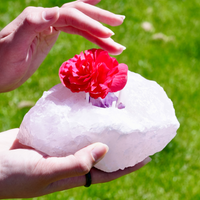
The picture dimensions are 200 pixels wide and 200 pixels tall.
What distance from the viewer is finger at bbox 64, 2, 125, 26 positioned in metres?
1.91

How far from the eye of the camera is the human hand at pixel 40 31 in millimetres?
1631

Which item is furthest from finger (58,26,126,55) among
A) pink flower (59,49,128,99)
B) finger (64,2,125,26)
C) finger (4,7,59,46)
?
finger (4,7,59,46)

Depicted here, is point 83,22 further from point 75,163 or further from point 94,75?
point 75,163

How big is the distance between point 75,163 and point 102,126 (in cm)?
24

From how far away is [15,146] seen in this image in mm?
1758

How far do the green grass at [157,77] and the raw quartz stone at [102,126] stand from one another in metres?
0.93

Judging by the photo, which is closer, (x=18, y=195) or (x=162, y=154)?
(x=18, y=195)

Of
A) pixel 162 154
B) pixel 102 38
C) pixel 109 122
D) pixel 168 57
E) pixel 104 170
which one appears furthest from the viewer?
pixel 168 57

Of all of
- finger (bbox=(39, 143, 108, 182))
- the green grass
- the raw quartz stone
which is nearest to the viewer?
finger (bbox=(39, 143, 108, 182))

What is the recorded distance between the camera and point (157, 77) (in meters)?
3.30

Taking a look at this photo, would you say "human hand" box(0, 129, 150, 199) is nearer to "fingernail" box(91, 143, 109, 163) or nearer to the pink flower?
"fingernail" box(91, 143, 109, 163)

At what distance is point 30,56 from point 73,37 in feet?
5.50

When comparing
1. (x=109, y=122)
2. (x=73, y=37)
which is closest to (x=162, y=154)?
(x=109, y=122)

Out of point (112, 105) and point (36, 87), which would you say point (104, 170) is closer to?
point (112, 105)
